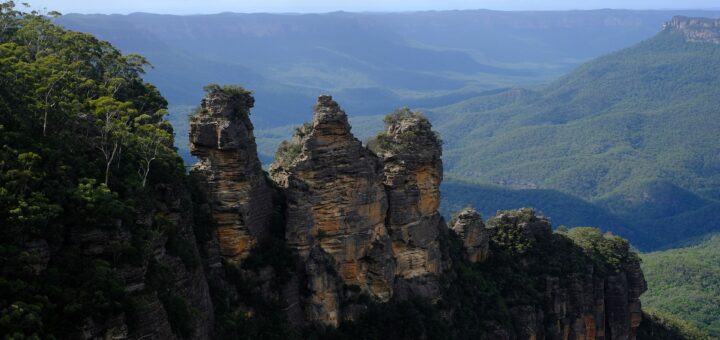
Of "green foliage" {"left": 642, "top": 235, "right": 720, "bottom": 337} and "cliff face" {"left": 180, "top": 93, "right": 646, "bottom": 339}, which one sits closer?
"cliff face" {"left": 180, "top": 93, "right": 646, "bottom": 339}

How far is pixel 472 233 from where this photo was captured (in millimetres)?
48531

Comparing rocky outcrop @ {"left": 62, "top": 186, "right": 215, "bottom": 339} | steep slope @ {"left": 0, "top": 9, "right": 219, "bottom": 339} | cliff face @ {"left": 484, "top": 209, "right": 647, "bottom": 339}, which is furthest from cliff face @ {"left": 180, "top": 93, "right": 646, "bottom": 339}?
rocky outcrop @ {"left": 62, "top": 186, "right": 215, "bottom": 339}

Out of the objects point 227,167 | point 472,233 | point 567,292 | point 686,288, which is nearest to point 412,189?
point 472,233

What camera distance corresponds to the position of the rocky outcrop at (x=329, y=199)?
36.2m

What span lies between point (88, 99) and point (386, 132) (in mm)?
15446

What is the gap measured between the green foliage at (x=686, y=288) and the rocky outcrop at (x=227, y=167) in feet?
156

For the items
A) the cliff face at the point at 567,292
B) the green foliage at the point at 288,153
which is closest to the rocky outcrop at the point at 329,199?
the green foliage at the point at 288,153

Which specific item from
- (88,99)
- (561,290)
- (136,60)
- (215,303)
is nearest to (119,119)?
(88,99)

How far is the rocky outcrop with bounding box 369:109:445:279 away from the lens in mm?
40812

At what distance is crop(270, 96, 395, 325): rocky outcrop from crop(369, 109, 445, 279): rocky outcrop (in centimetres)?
214

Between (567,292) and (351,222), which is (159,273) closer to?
(351,222)

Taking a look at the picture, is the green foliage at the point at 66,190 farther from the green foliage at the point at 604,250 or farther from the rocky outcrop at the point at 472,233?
the green foliage at the point at 604,250

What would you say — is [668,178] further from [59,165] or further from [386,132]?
[59,165]

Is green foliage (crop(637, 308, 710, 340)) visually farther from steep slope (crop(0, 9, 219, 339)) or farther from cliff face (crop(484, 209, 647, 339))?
steep slope (crop(0, 9, 219, 339))
